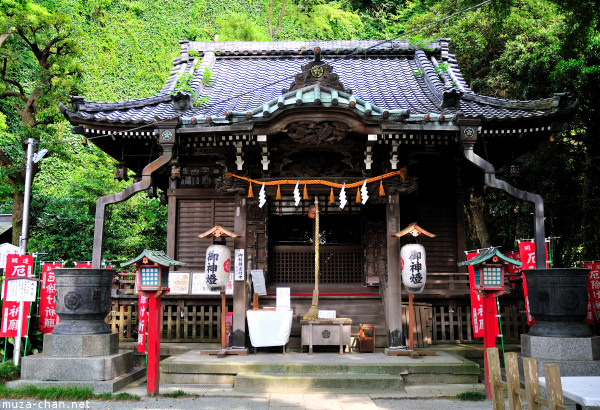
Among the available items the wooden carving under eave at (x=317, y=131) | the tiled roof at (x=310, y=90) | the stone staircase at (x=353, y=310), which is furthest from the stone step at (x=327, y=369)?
the tiled roof at (x=310, y=90)

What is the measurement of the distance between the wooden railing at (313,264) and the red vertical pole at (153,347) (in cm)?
462

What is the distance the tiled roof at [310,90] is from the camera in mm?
8750

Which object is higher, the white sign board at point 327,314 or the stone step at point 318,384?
the white sign board at point 327,314

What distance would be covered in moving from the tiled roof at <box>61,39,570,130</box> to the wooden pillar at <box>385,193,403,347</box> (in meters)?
2.07

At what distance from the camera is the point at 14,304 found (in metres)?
8.50

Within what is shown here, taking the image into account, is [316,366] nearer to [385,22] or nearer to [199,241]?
[199,241]

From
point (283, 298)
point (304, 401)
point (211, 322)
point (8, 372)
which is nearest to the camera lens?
point (304, 401)

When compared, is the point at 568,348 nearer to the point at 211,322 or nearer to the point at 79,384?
the point at 211,322

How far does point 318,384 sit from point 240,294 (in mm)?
2713

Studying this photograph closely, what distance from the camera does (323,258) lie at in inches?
473

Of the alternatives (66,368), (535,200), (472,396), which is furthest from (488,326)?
(66,368)

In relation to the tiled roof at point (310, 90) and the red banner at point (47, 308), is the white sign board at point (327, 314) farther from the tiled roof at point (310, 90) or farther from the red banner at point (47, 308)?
the red banner at point (47, 308)

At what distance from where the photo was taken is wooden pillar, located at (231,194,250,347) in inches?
365

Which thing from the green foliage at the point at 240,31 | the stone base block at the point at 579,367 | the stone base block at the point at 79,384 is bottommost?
the stone base block at the point at 79,384
